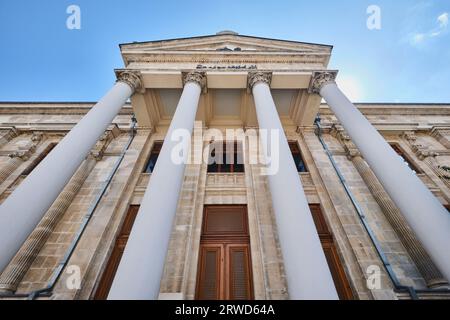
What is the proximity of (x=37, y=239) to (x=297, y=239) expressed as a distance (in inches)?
279

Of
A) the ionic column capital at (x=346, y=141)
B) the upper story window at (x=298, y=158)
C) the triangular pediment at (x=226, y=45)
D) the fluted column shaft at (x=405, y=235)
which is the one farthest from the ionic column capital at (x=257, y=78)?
the fluted column shaft at (x=405, y=235)

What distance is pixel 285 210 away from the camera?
13.5 feet

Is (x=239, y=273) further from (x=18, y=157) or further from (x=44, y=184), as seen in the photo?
(x=18, y=157)

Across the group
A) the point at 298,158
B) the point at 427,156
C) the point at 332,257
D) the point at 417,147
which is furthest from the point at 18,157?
the point at 427,156

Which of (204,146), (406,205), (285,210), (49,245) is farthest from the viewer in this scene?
(204,146)

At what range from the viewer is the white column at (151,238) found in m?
3.05

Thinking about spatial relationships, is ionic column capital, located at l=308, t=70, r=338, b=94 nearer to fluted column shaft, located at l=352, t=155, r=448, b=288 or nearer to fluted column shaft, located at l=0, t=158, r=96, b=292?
fluted column shaft, located at l=352, t=155, r=448, b=288

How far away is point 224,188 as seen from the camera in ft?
26.5

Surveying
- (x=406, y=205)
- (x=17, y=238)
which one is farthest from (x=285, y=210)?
(x=17, y=238)

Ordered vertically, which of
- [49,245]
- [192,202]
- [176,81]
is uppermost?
[176,81]

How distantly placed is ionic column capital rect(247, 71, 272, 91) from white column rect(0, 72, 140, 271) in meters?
4.93

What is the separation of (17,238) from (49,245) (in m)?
2.86
